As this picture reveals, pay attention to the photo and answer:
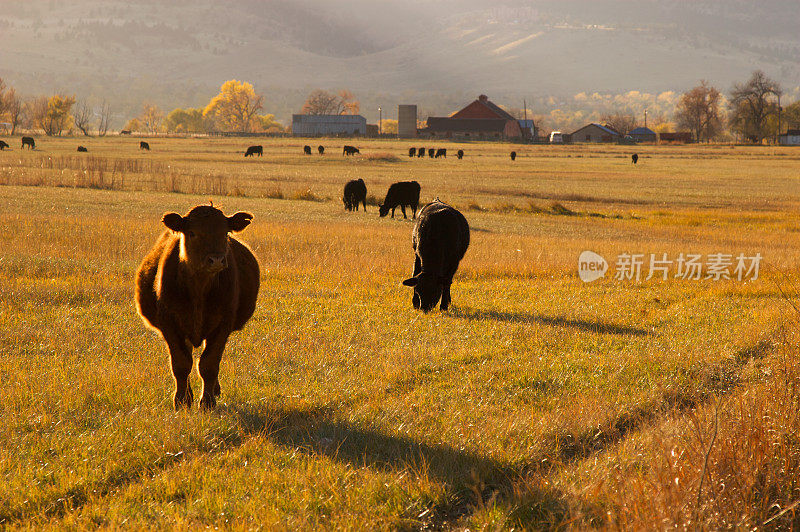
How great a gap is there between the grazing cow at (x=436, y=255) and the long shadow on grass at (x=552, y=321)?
47 centimetres

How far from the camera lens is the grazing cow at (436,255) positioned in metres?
11.1

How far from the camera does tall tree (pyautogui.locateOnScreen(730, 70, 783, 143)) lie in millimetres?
134875

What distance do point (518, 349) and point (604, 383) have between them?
5.08 feet

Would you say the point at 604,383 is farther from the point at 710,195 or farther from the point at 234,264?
the point at 710,195

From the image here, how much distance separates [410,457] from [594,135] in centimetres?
15838

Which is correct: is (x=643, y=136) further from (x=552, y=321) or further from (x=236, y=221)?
(x=236, y=221)

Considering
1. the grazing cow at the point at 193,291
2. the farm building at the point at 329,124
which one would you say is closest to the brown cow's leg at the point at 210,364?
the grazing cow at the point at 193,291

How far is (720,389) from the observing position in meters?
6.81

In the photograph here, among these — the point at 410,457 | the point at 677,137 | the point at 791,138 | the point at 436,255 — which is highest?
the point at 677,137

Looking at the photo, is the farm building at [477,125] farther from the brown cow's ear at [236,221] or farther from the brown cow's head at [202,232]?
the brown cow's head at [202,232]

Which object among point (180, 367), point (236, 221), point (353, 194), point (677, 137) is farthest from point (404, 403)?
point (677, 137)

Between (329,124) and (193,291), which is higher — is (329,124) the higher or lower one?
the higher one

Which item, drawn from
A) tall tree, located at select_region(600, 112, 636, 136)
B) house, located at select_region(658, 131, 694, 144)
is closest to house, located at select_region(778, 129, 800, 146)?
house, located at select_region(658, 131, 694, 144)

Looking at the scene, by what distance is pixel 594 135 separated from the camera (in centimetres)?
15412
